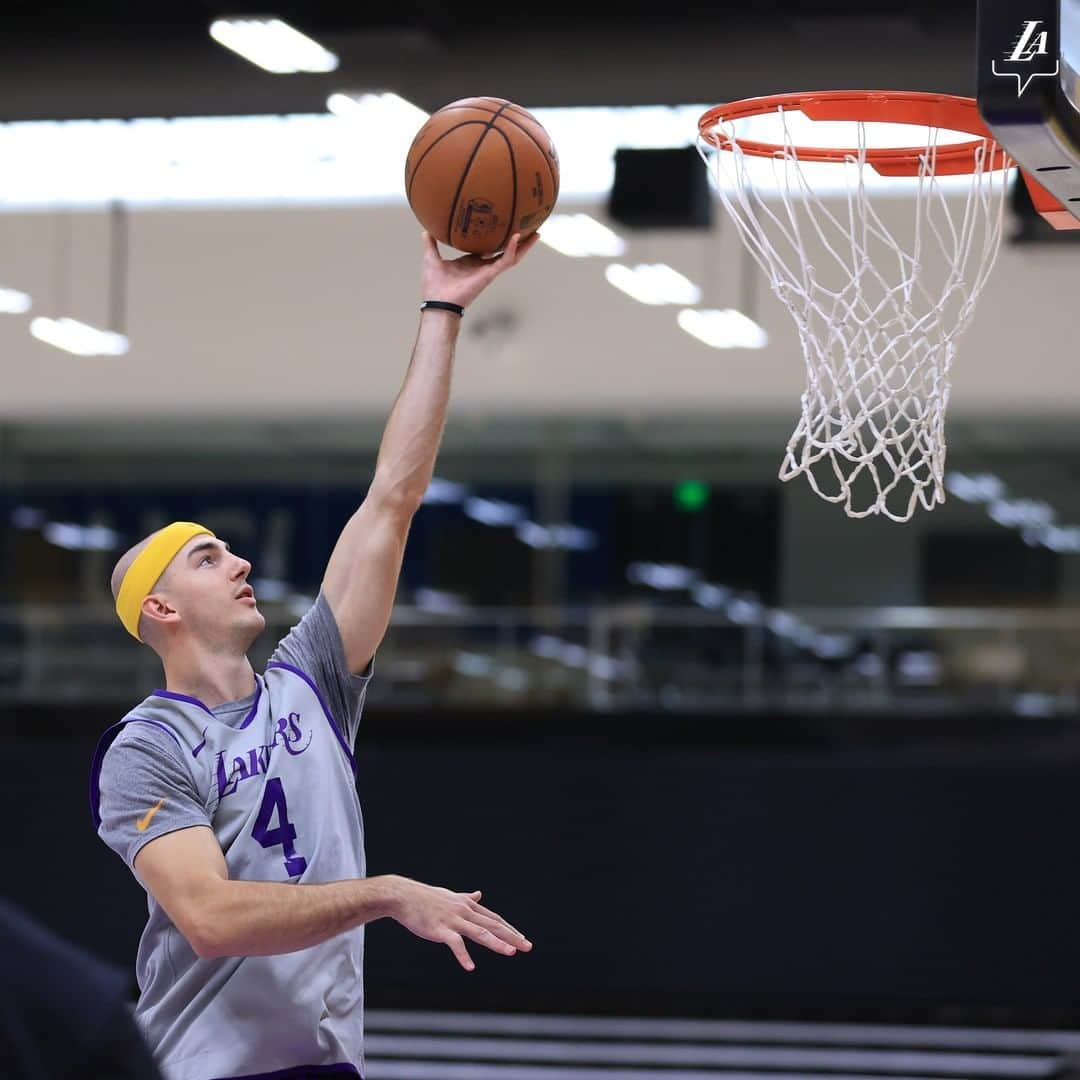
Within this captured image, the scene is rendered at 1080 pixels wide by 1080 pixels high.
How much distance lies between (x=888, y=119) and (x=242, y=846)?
1853 millimetres

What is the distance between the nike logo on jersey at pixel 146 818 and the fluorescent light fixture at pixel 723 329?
7.38 meters

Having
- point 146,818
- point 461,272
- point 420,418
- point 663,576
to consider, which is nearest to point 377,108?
point 663,576

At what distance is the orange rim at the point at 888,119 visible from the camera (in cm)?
329

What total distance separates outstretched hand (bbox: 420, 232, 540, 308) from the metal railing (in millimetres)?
5859

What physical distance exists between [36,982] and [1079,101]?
2122 millimetres

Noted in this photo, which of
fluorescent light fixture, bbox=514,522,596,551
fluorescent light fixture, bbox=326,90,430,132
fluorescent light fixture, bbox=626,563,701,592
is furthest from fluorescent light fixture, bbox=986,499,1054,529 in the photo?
fluorescent light fixture, bbox=326,90,430,132

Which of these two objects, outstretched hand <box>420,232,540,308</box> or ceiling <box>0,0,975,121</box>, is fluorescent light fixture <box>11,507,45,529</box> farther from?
outstretched hand <box>420,232,540,308</box>

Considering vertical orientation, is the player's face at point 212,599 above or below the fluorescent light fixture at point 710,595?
above

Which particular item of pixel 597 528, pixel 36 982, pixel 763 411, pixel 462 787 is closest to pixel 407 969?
pixel 462 787

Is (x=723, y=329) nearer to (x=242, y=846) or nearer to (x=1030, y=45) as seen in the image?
(x=1030, y=45)

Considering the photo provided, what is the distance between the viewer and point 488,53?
716 centimetres

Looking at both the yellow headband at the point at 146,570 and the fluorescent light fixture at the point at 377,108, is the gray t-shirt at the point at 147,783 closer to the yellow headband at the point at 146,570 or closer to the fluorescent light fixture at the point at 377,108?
the yellow headband at the point at 146,570

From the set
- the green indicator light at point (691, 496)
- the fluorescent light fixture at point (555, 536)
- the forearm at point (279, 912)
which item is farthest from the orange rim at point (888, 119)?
the fluorescent light fixture at point (555, 536)

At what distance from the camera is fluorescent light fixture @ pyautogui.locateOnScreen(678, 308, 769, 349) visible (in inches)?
375
